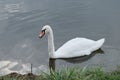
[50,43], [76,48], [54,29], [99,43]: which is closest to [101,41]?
[99,43]

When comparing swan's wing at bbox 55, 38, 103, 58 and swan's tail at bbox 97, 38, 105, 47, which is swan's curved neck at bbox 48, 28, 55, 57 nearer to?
swan's wing at bbox 55, 38, 103, 58

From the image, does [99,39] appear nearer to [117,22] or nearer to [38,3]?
[117,22]

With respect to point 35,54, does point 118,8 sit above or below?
above

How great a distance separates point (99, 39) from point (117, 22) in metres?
0.94

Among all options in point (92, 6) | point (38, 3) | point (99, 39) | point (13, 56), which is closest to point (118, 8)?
point (92, 6)

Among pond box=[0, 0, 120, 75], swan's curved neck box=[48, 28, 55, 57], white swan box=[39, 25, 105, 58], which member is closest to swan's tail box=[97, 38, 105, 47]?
white swan box=[39, 25, 105, 58]

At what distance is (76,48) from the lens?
9.12 metres

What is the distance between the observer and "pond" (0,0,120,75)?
8.62m

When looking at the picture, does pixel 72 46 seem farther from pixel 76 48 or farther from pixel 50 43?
pixel 50 43

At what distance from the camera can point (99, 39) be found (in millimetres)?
9312

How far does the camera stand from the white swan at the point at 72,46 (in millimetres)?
8984

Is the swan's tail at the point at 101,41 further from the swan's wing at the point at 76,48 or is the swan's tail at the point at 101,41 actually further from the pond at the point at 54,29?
the pond at the point at 54,29

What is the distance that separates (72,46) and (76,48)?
122mm

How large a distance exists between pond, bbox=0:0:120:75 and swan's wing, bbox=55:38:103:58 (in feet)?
0.44
